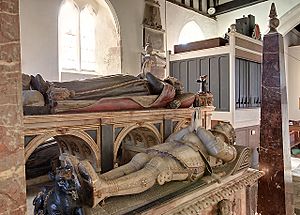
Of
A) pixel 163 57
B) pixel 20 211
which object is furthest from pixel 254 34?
pixel 20 211

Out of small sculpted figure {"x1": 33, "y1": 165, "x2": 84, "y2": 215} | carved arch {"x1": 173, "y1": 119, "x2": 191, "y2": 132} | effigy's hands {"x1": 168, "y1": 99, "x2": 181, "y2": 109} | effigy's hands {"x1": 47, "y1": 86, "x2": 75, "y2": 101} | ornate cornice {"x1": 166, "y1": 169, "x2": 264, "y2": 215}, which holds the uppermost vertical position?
effigy's hands {"x1": 47, "y1": 86, "x2": 75, "y2": 101}

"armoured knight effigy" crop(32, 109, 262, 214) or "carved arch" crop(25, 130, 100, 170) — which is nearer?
"armoured knight effigy" crop(32, 109, 262, 214)

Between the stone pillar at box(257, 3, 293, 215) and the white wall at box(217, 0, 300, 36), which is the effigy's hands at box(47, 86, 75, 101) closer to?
the stone pillar at box(257, 3, 293, 215)

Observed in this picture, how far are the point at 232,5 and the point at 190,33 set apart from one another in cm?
166

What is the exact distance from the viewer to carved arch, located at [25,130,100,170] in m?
1.73

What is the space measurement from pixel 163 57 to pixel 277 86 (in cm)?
413

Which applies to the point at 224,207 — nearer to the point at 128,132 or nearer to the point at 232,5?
the point at 128,132

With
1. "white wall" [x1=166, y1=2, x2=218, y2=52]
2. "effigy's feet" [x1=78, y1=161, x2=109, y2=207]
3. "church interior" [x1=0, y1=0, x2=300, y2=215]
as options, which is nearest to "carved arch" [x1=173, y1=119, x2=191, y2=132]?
"church interior" [x1=0, y1=0, x2=300, y2=215]

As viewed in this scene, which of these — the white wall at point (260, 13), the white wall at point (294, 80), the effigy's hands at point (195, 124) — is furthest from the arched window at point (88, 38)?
the white wall at point (294, 80)

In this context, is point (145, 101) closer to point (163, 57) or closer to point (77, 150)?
point (77, 150)

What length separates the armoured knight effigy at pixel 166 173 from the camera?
1332mm

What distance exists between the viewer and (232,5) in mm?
8047

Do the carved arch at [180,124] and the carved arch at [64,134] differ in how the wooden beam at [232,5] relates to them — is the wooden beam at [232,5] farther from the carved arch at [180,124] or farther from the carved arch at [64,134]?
the carved arch at [64,134]

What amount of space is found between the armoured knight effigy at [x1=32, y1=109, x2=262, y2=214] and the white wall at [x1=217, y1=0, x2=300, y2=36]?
21.0 feet
